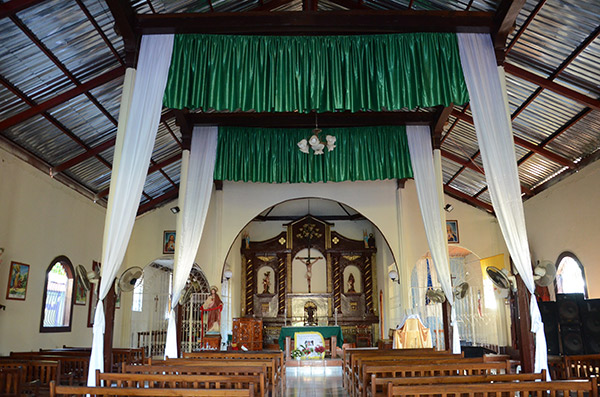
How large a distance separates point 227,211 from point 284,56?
720 centimetres

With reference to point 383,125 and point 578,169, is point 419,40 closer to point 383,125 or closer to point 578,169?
point 383,125

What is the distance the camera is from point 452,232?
1416 centimetres

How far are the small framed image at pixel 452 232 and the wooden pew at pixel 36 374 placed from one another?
1070 centimetres

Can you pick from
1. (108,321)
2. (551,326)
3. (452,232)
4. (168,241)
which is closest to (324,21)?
(108,321)

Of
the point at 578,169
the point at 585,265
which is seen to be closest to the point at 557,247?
the point at 585,265

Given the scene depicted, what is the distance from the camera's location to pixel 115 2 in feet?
20.5

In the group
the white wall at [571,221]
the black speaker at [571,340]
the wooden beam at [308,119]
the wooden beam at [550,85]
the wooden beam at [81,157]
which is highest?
the wooden beam at [308,119]

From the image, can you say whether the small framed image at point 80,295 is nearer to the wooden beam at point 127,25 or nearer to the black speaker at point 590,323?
the wooden beam at point 127,25

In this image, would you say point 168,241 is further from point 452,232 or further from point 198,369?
point 198,369

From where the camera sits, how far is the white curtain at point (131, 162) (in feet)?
19.5

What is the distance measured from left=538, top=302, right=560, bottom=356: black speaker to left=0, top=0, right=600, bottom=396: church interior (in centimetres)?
4

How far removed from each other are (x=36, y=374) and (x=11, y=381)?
1.46m

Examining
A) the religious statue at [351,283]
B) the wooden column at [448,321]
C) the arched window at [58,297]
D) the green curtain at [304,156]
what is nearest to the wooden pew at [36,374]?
the arched window at [58,297]

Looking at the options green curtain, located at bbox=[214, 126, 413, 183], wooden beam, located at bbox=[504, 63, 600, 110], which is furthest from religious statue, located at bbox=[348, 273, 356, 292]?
wooden beam, located at bbox=[504, 63, 600, 110]
